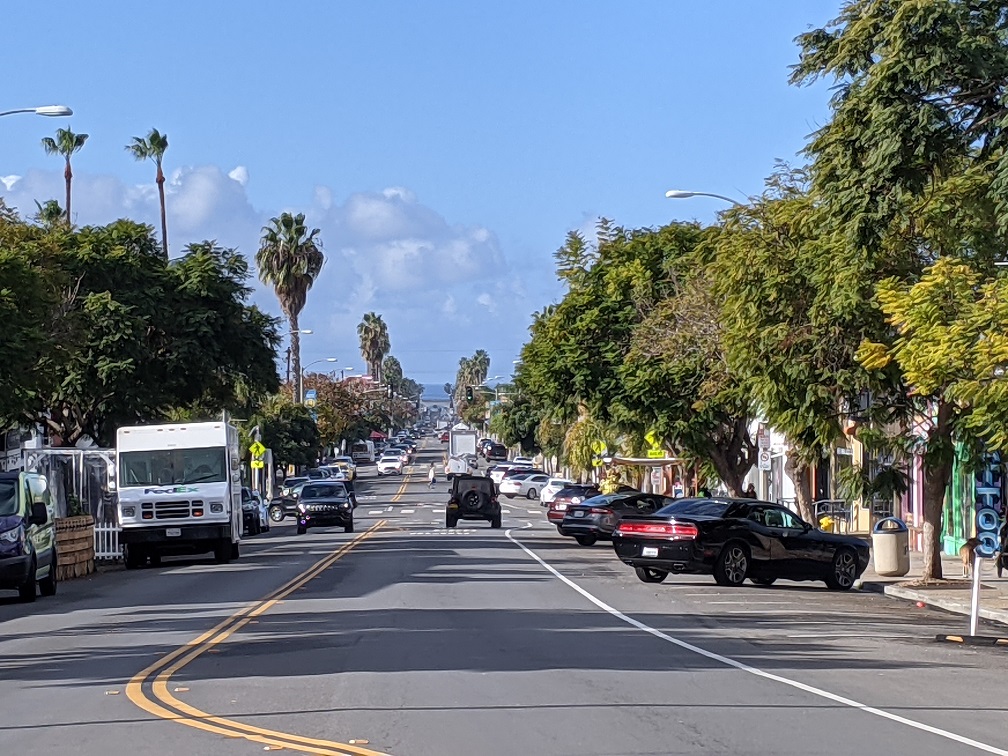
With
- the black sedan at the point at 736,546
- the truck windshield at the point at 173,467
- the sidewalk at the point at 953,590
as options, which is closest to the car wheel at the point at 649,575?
the black sedan at the point at 736,546

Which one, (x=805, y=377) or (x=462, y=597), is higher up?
(x=805, y=377)

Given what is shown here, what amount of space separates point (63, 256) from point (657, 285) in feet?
57.4

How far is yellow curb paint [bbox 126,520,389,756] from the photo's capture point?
10266 mm

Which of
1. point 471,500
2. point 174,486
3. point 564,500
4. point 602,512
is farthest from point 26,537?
point 471,500

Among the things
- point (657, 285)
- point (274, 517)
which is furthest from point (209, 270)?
point (274, 517)

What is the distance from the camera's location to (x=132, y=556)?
35.2 m

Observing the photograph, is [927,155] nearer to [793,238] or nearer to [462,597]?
[793,238]

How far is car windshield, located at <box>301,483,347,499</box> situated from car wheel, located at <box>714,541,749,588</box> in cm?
2547

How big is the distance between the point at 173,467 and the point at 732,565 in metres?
13.7

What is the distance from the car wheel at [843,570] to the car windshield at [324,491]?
2554 cm

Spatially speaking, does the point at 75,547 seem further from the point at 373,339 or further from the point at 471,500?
the point at 373,339

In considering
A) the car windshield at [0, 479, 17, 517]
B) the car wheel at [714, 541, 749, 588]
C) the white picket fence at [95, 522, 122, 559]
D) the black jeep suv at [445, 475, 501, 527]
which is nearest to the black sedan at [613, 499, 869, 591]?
the car wheel at [714, 541, 749, 588]

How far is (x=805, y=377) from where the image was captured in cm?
2733

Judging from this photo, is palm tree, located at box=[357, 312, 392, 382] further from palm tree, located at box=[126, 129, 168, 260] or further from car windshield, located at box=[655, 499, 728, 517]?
car windshield, located at box=[655, 499, 728, 517]
